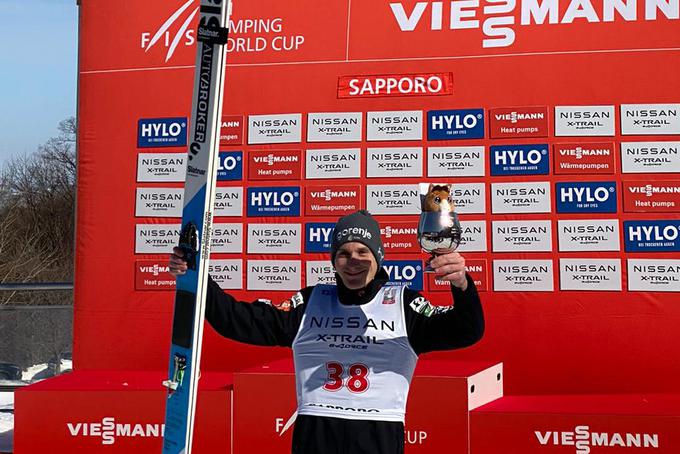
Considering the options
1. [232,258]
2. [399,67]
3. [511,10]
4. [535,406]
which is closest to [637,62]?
[511,10]

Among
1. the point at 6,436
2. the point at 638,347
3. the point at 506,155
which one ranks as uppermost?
the point at 506,155

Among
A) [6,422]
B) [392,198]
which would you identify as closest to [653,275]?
[392,198]

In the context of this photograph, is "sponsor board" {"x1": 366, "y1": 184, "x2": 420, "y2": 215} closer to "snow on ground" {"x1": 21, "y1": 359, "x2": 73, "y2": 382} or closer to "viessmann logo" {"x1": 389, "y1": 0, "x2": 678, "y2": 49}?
"viessmann logo" {"x1": 389, "y1": 0, "x2": 678, "y2": 49}

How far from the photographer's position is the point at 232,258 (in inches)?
222

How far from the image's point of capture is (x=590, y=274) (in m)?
5.19

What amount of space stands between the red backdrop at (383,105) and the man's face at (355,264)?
235 centimetres

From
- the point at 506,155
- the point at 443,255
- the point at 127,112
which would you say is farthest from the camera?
the point at 127,112

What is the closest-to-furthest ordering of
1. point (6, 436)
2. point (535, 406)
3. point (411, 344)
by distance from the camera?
point (411, 344), point (535, 406), point (6, 436)

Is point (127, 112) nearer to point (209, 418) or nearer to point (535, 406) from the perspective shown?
point (209, 418)

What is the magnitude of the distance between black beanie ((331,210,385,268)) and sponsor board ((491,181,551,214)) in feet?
7.61

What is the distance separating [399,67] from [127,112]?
1630 mm

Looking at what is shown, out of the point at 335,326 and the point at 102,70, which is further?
the point at 102,70

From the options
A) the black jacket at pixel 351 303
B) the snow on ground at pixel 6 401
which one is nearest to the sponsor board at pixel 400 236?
the black jacket at pixel 351 303

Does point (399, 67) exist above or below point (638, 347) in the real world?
above
